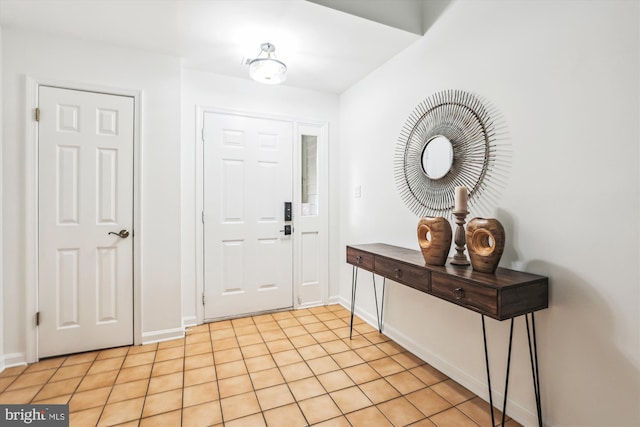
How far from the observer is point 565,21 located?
1.39 m

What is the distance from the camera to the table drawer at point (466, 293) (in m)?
1.35

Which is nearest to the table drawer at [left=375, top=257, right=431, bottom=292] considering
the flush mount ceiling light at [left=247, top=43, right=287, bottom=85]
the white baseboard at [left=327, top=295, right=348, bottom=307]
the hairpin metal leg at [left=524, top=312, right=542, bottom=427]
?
the hairpin metal leg at [left=524, top=312, right=542, bottom=427]

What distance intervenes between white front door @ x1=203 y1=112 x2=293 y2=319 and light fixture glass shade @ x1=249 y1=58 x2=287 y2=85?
0.73 metres

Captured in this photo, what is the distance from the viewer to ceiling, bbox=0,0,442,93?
1908mm

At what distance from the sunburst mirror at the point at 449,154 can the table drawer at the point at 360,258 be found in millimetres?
506

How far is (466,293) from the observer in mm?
1485

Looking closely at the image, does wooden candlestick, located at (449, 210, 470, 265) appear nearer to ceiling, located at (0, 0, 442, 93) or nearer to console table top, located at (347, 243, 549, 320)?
console table top, located at (347, 243, 549, 320)

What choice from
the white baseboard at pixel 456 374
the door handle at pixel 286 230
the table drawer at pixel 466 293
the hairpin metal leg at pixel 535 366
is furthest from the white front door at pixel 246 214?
the hairpin metal leg at pixel 535 366

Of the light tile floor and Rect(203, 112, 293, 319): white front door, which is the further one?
Rect(203, 112, 293, 319): white front door

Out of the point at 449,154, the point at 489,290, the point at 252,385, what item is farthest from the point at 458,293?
the point at 252,385

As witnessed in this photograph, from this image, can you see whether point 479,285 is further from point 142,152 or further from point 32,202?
point 32,202

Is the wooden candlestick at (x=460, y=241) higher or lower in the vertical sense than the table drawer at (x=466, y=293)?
higher

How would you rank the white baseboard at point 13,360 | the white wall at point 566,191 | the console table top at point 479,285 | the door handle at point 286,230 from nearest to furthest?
the white wall at point 566,191
the console table top at point 479,285
the white baseboard at point 13,360
the door handle at point 286,230

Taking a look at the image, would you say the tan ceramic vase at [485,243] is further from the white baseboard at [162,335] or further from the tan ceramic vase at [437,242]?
the white baseboard at [162,335]
